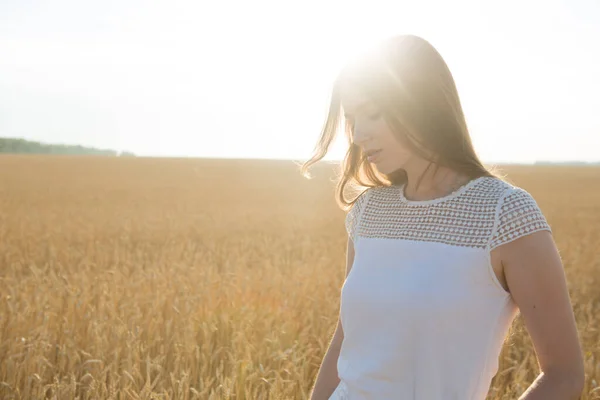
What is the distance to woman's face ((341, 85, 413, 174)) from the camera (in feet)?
4.81

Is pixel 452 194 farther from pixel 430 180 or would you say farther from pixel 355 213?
pixel 355 213

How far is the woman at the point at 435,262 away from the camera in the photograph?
4.08 ft

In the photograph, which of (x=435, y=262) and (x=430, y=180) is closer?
(x=435, y=262)

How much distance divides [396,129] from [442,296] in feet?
1.31

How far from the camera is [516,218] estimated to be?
1253mm

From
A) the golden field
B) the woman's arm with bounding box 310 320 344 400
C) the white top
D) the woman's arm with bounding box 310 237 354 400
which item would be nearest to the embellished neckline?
the white top

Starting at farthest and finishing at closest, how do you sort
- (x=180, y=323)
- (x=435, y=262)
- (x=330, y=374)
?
1. (x=180, y=323)
2. (x=330, y=374)
3. (x=435, y=262)

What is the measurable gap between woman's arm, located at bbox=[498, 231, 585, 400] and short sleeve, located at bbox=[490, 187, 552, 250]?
1cm

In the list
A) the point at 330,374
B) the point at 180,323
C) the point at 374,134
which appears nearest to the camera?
the point at 374,134

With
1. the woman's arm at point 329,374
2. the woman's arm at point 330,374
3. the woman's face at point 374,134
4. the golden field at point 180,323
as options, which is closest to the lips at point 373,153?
the woman's face at point 374,134

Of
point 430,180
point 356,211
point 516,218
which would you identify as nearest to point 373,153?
point 430,180

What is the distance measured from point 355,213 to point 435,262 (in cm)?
41

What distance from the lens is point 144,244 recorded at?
9680 millimetres

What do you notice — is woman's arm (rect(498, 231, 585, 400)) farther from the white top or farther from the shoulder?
the shoulder
